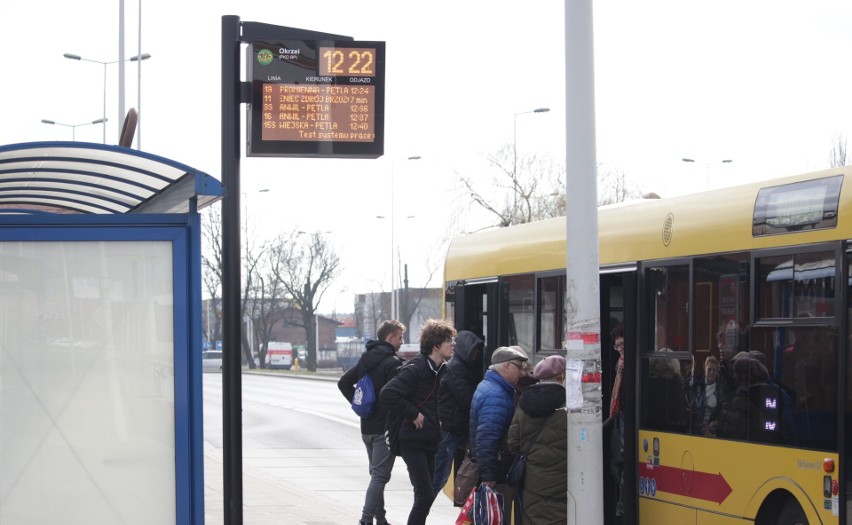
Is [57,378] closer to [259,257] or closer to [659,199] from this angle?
[659,199]

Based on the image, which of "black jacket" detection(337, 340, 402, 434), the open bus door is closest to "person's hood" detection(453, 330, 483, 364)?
"black jacket" detection(337, 340, 402, 434)

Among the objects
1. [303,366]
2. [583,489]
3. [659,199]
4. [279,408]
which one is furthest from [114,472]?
[303,366]

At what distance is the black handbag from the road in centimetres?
422

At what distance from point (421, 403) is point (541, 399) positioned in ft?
7.56

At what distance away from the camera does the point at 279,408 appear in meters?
33.4

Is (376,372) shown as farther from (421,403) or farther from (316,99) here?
(316,99)

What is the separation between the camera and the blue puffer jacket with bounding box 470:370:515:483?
798 cm

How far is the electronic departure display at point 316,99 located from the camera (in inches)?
309

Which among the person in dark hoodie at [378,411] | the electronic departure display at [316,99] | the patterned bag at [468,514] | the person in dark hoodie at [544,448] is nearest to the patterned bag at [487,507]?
the patterned bag at [468,514]

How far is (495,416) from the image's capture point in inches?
320

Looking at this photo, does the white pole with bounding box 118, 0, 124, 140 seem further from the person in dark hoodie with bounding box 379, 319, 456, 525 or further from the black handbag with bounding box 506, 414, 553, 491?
the black handbag with bounding box 506, 414, 553, 491

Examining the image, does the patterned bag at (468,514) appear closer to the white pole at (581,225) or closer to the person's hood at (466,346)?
the white pole at (581,225)

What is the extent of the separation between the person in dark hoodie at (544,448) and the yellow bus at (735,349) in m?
1.45

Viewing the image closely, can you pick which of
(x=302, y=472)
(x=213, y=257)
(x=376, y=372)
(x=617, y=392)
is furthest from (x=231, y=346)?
(x=213, y=257)
